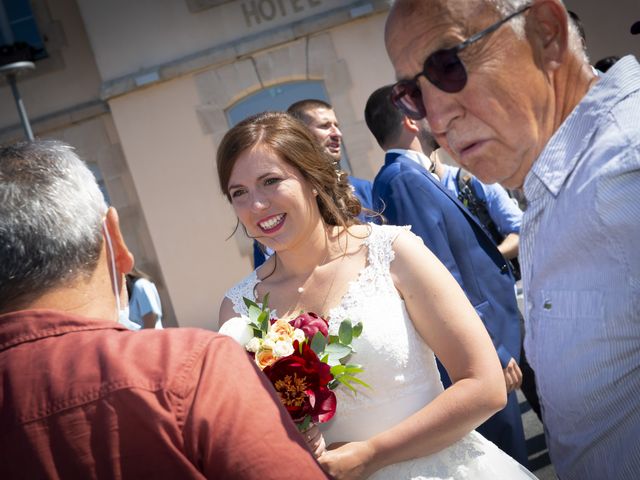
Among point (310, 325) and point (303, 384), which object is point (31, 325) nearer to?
point (303, 384)

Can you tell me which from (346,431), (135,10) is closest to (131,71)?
(135,10)

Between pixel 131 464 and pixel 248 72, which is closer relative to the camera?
pixel 131 464

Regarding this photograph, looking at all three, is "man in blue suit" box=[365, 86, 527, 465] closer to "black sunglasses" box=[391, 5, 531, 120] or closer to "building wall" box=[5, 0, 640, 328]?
"black sunglasses" box=[391, 5, 531, 120]

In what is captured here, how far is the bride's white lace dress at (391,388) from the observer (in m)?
2.30

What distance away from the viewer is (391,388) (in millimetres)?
2398

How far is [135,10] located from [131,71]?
1064 mm

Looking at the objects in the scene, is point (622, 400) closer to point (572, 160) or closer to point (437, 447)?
point (572, 160)

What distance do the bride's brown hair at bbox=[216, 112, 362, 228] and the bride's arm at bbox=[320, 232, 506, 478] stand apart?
2.29 feet

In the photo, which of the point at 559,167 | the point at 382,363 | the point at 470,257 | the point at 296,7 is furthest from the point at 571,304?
the point at 296,7

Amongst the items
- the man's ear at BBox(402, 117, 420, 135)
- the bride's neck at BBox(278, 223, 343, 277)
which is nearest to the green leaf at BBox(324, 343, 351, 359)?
the bride's neck at BBox(278, 223, 343, 277)

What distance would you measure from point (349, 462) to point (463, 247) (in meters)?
1.46

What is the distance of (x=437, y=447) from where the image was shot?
2.28m

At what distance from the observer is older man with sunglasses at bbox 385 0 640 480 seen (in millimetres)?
1403

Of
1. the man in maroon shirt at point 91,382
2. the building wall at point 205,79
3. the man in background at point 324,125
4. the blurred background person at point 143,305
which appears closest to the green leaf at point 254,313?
the man in maroon shirt at point 91,382
